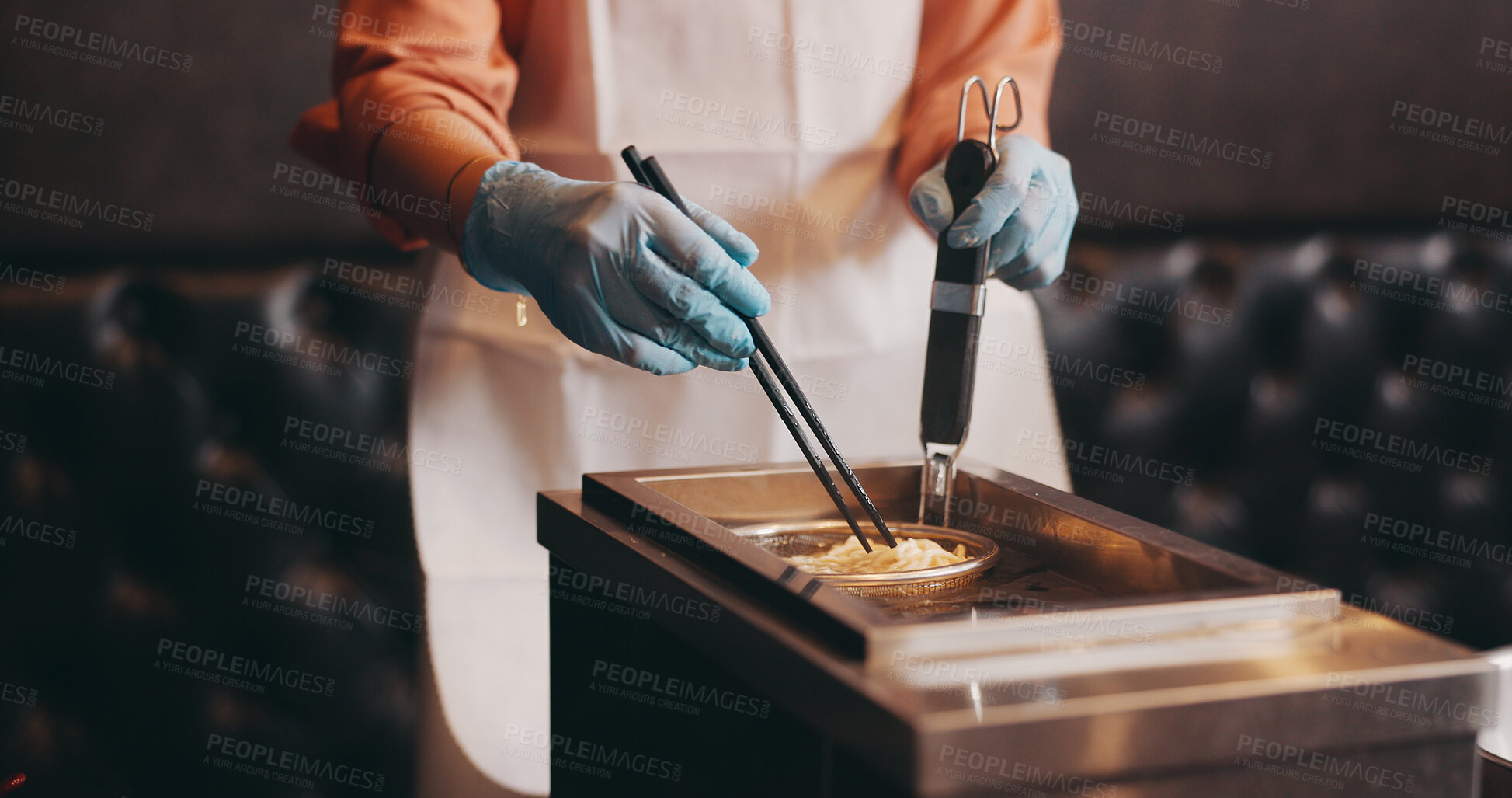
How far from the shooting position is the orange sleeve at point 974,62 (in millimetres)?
1446

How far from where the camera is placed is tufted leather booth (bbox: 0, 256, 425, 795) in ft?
5.10

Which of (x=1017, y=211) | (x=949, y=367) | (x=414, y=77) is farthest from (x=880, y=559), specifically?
(x=414, y=77)

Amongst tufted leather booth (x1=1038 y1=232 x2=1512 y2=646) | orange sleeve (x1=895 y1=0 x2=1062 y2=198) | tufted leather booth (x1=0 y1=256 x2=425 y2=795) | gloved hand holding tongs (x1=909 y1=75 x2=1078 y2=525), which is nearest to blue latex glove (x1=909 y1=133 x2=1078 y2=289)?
gloved hand holding tongs (x1=909 y1=75 x2=1078 y2=525)

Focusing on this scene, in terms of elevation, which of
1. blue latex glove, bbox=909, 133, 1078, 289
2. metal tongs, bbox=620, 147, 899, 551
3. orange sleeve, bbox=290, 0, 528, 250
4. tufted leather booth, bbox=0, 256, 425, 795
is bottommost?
tufted leather booth, bbox=0, 256, 425, 795

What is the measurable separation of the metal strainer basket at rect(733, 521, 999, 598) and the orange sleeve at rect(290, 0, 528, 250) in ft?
1.81

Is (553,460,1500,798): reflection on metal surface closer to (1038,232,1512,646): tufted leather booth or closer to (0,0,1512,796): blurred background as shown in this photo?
(0,0,1512,796): blurred background

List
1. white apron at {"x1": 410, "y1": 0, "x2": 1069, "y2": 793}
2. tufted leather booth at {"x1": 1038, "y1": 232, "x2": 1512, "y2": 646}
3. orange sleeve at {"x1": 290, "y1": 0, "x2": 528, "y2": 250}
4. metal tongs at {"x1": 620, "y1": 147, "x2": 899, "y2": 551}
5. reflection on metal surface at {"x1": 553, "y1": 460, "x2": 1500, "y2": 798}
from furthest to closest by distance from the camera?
tufted leather booth at {"x1": 1038, "y1": 232, "x2": 1512, "y2": 646} → white apron at {"x1": 410, "y1": 0, "x2": 1069, "y2": 793} → orange sleeve at {"x1": 290, "y1": 0, "x2": 528, "y2": 250} → metal tongs at {"x1": 620, "y1": 147, "x2": 899, "y2": 551} → reflection on metal surface at {"x1": 553, "y1": 460, "x2": 1500, "y2": 798}

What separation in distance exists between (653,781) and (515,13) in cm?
98

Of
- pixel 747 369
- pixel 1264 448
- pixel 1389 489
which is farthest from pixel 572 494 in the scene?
pixel 1389 489

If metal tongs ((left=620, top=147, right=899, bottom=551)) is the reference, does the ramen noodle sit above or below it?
below

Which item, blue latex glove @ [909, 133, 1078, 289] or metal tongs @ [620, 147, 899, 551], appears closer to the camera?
metal tongs @ [620, 147, 899, 551]

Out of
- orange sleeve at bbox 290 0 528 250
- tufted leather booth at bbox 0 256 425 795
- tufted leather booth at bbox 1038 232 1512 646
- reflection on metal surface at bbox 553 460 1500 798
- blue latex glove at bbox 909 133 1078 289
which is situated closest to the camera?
reflection on metal surface at bbox 553 460 1500 798

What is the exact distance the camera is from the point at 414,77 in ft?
4.20

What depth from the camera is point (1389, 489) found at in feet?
7.14
